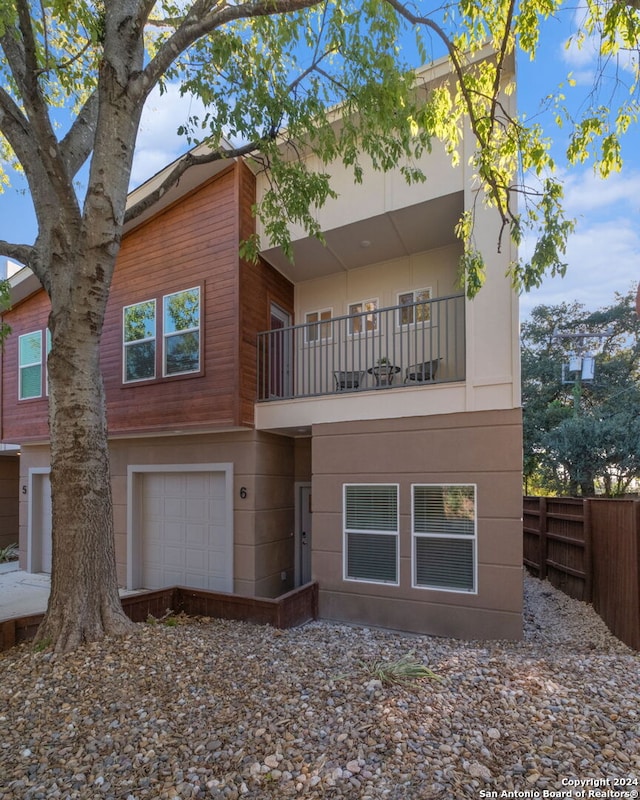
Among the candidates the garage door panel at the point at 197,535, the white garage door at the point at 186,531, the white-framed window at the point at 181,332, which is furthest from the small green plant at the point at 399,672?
the white-framed window at the point at 181,332

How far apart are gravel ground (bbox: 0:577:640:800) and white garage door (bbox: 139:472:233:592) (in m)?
3.28

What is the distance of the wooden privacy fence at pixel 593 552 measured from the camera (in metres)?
4.98

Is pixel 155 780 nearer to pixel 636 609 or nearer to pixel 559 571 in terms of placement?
pixel 636 609

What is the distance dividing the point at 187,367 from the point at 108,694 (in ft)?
16.1

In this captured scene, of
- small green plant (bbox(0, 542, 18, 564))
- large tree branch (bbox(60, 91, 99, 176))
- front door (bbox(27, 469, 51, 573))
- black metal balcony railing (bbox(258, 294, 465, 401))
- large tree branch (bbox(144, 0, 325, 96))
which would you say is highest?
large tree branch (bbox(144, 0, 325, 96))

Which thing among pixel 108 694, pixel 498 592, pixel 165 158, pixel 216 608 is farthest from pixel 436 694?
pixel 165 158

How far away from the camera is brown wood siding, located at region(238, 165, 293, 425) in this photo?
7.19m

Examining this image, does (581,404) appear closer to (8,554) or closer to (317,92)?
(317,92)

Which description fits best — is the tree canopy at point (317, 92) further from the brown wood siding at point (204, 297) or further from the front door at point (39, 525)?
the front door at point (39, 525)

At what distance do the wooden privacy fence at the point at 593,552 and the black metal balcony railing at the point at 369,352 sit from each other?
2561mm

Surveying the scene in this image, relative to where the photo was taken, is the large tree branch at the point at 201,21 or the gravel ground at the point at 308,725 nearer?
the gravel ground at the point at 308,725

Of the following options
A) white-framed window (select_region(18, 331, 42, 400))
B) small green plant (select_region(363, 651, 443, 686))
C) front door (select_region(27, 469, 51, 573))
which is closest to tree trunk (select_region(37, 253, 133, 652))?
small green plant (select_region(363, 651, 443, 686))

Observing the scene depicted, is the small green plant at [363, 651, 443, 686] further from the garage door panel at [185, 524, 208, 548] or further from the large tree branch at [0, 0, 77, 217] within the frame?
the large tree branch at [0, 0, 77, 217]

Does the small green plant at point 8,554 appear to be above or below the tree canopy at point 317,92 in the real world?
below
